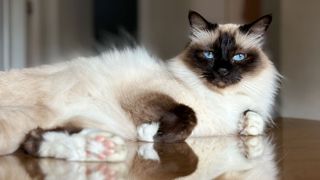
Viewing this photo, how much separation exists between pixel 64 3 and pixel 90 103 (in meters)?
1.79

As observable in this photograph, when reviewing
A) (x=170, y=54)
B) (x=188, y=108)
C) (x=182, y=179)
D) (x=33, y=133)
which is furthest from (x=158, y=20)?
(x=182, y=179)

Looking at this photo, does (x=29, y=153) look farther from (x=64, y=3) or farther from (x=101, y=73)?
(x=64, y=3)

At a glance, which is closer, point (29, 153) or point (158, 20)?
point (29, 153)

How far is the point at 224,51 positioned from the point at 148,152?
50cm

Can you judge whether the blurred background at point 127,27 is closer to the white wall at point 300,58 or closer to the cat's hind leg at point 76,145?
the white wall at point 300,58

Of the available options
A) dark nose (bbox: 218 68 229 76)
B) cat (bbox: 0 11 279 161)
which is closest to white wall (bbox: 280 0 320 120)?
cat (bbox: 0 11 279 161)

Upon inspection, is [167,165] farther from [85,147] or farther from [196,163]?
[85,147]

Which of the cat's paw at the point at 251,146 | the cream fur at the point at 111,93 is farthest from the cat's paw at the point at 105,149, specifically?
the cat's paw at the point at 251,146

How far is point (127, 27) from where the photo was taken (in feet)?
10.1

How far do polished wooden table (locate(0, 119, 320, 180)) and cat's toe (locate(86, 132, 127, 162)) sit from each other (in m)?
0.03

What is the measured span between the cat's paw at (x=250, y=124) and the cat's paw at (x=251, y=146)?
0.08 ft

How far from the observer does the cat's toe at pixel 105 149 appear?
1.11 metres

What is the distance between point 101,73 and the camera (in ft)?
5.14

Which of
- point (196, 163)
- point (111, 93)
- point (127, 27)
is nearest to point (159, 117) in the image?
point (111, 93)
